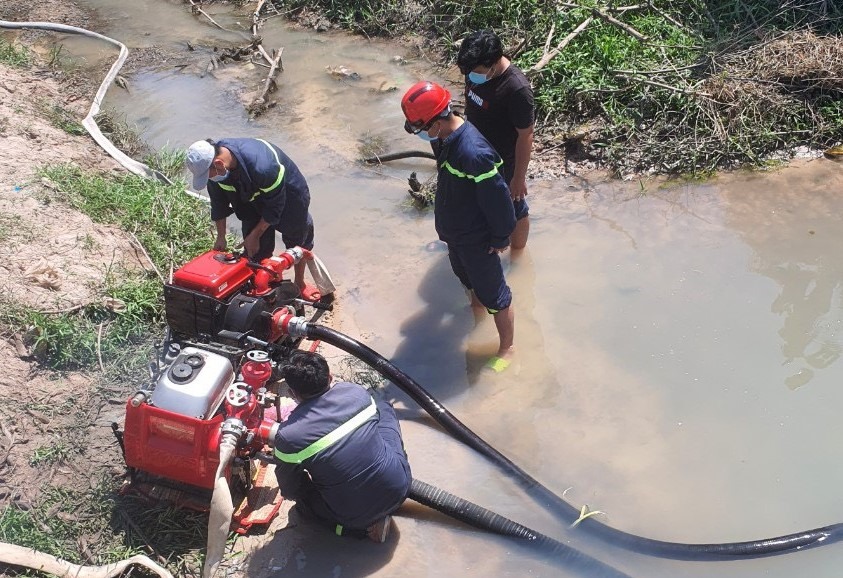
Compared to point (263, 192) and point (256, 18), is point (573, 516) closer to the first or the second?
point (263, 192)

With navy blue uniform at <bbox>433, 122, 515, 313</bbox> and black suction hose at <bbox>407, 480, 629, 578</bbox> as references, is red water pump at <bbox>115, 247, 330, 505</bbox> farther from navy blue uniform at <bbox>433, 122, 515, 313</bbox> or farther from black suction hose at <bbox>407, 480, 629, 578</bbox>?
navy blue uniform at <bbox>433, 122, 515, 313</bbox>

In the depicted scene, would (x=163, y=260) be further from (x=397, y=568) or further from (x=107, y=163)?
(x=397, y=568)

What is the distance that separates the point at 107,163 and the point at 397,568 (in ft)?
16.4

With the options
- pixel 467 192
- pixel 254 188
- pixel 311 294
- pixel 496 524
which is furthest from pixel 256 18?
pixel 496 524

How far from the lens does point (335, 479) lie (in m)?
3.47

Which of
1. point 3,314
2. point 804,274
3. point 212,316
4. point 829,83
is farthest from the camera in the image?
point 829,83

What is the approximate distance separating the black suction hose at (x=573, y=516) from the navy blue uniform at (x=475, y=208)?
2.54 feet

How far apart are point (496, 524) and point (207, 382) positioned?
1.67 meters

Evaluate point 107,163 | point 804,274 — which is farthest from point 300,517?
point 107,163

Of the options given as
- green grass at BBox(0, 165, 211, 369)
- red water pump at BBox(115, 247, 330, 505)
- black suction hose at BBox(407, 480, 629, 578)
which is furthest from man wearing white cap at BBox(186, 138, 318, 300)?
black suction hose at BBox(407, 480, 629, 578)

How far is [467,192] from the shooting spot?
Answer: 425 centimetres

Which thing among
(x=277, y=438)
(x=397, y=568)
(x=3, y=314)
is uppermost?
(x=277, y=438)

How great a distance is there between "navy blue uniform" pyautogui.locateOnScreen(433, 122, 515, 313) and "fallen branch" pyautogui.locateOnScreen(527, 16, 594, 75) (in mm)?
3418

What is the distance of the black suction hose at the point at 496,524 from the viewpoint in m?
3.72
